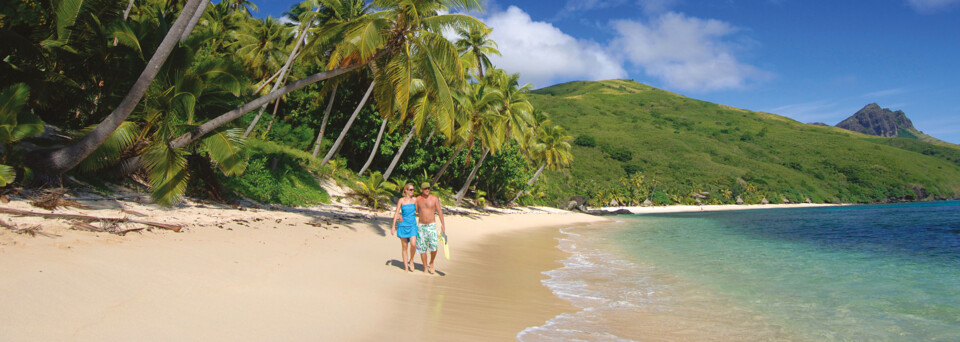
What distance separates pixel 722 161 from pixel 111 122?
87.5 meters

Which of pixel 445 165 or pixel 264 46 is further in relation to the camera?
pixel 264 46

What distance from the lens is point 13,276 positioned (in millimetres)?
3627

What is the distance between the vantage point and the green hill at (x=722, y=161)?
210ft

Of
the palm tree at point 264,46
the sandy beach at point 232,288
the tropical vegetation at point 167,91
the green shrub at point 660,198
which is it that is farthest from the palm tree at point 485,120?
the green shrub at point 660,198

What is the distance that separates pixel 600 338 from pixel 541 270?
441 cm

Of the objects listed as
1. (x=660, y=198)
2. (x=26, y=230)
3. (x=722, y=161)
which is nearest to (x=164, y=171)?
(x=26, y=230)

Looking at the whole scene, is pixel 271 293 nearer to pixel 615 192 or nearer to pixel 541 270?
pixel 541 270

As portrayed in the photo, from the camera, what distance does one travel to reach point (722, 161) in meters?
80.6

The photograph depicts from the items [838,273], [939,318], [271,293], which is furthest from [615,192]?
[271,293]

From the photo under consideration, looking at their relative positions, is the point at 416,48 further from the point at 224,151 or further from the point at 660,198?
the point at 660,198

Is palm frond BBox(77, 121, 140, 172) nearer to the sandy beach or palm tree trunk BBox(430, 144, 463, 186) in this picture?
the sandy beach

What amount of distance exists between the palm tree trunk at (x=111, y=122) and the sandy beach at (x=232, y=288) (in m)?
0.85

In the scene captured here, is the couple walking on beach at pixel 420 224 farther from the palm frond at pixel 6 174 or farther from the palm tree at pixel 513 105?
the palm tree at pixel 513 105

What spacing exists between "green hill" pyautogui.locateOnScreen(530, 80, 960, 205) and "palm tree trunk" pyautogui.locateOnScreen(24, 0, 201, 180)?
37.6 metres
